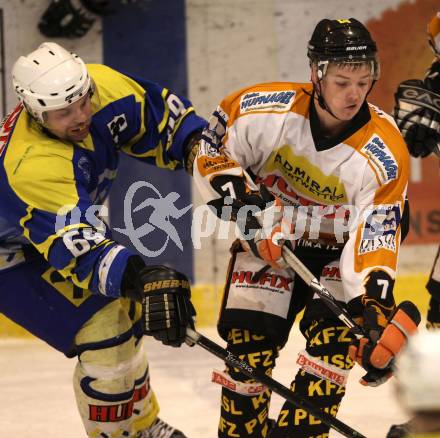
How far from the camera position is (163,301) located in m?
3.14

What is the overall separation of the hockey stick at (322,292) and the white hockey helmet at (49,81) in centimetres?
80

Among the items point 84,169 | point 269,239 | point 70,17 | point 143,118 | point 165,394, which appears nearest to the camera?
point 269,239

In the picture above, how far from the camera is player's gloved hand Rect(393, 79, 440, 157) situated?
3814 millimetres

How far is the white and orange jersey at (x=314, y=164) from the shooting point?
3082 millimetres

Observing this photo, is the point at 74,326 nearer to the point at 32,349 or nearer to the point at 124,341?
the point at 124,341

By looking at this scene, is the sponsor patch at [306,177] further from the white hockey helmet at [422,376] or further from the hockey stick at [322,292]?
the white hockey helmet at [422,376]

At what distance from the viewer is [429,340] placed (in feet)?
6.15

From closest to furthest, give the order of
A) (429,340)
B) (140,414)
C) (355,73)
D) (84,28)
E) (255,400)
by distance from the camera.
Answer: (429,340), (355,73), (255,400), (140,414), (84,28)

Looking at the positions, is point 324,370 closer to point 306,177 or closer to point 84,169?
point 306,177

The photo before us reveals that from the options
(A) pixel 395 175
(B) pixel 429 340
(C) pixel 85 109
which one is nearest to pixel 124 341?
(C) pixel 85 109

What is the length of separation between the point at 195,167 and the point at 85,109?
38 centimetres

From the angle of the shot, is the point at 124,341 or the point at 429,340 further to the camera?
the point at 124,341

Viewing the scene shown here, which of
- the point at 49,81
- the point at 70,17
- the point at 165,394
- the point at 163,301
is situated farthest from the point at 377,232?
the point at 70,17

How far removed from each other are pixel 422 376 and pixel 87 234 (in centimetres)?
161
